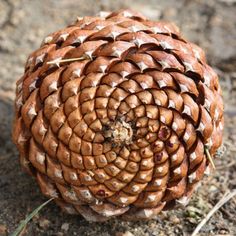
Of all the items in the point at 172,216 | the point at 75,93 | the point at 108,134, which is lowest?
the point at 172,216

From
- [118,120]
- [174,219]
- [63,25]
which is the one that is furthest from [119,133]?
[63,25]

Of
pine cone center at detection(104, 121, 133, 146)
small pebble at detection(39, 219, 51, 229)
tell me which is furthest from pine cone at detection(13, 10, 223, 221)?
small pebble at detection(39, 219, 51, 229)

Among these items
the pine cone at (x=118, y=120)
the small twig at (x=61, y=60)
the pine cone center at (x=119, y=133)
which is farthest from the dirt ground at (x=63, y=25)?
the small twig at (x=61, y=60)

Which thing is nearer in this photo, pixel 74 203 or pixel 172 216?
pixel 74 203

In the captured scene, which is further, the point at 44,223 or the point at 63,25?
the point at 63,25

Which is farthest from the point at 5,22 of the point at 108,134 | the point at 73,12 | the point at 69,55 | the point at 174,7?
the point at 108,134

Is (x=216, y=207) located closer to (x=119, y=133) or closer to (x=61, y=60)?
(x=119, y=133)

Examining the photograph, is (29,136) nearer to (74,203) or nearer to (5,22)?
(74,203)

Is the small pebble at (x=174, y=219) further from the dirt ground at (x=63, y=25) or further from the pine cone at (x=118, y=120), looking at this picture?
the pine cone at (x=118, y=120)
